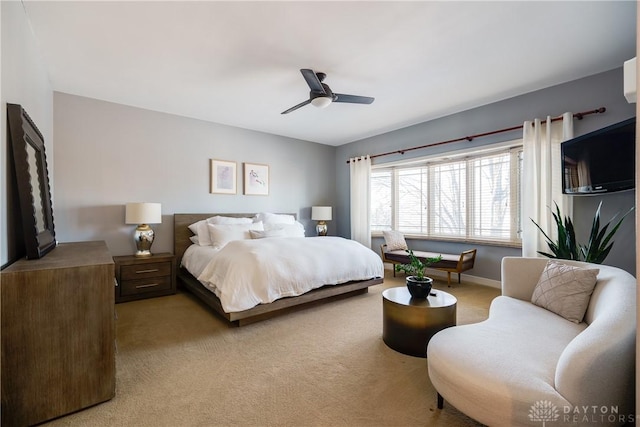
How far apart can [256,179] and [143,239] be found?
2.12m

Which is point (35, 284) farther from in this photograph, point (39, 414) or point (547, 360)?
point (547, 360)

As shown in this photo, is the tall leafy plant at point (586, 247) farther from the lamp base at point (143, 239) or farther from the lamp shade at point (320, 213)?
the lamp base at point (143, 239)

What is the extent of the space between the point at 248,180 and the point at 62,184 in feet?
8.36

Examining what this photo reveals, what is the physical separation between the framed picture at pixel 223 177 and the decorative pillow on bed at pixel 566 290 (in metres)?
4.44

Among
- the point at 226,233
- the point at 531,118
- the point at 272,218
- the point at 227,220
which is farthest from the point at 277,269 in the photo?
the point at 531,118

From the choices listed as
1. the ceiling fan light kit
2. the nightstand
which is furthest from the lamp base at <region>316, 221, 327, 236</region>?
the ceiling fan light kit

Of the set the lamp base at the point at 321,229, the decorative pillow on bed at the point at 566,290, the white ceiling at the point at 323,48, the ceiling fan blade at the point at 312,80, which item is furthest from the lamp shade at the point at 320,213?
the decorative pillow on bed at the point at 566,290

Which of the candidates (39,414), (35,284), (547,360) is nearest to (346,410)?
(547,360)

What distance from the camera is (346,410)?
1.68m

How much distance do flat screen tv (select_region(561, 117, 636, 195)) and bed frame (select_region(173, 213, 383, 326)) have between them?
249cm

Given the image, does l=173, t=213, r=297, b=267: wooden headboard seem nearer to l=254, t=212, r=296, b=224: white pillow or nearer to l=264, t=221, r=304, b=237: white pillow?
l=254, t=212, r=296, b=224: white pillow

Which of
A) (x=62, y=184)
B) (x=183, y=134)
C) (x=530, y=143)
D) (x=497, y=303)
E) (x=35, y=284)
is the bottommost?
(x=497, y=303)

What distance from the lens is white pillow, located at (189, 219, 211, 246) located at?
4.27m

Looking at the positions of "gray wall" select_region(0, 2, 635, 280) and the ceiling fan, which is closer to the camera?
the ceiling fan
